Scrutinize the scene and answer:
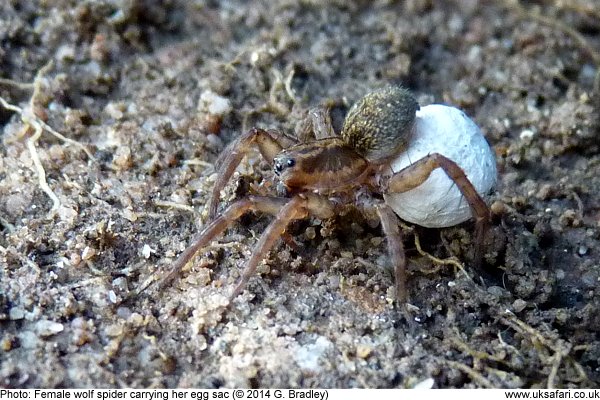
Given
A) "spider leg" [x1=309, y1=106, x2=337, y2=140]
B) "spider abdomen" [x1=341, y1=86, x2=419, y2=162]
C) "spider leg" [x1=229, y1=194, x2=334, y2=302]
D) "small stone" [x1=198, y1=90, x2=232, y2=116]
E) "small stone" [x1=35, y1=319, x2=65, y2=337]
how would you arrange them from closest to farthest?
"small stone" [x1=35, y1=319, x2=65, y2=337] < "spider leg" [x1=229, y1=194, x2=334, y2=302] < "spider abdomen" [x1=341, y1=86, x2=419, y2=162] < "spider leg" [x1=309, y1=106, x2=337, y2=140] < "small stone" [x1=198, y1=90, x2=232, y2=116]

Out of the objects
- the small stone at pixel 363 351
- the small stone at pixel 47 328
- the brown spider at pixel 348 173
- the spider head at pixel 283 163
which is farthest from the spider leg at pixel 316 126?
the small stone at pixel 47 328

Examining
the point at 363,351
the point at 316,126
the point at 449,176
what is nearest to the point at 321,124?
the point at 316,126

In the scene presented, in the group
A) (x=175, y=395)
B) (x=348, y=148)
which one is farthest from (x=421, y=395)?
(x=348, y=148)

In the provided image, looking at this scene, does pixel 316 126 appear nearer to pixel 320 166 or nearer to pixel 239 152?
pixel 320 166

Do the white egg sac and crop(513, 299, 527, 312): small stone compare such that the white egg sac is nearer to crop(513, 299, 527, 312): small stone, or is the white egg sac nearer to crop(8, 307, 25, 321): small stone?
crop(513, 299, 527, 312): small stone

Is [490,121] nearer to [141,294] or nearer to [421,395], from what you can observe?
[421,395]

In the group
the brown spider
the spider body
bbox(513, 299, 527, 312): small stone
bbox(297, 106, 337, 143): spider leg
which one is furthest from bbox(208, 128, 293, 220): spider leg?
bbox(513, 299, 527, 312): small stone

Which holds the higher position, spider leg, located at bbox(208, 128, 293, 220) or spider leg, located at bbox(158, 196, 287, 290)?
spider leg, located at bbox(208, 128, 293, 220)

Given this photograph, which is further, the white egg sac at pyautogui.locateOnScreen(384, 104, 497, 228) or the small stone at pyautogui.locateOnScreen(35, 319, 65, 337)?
the white egg sac at pyautogui.locateOnScreen(384, 104, 497, 228)

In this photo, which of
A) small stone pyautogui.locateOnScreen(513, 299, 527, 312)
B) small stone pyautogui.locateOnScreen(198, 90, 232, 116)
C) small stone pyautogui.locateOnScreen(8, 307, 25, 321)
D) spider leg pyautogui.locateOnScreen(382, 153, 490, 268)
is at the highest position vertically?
small stone pyautogui.locateOnScreen(198, 90, 232, 116)
